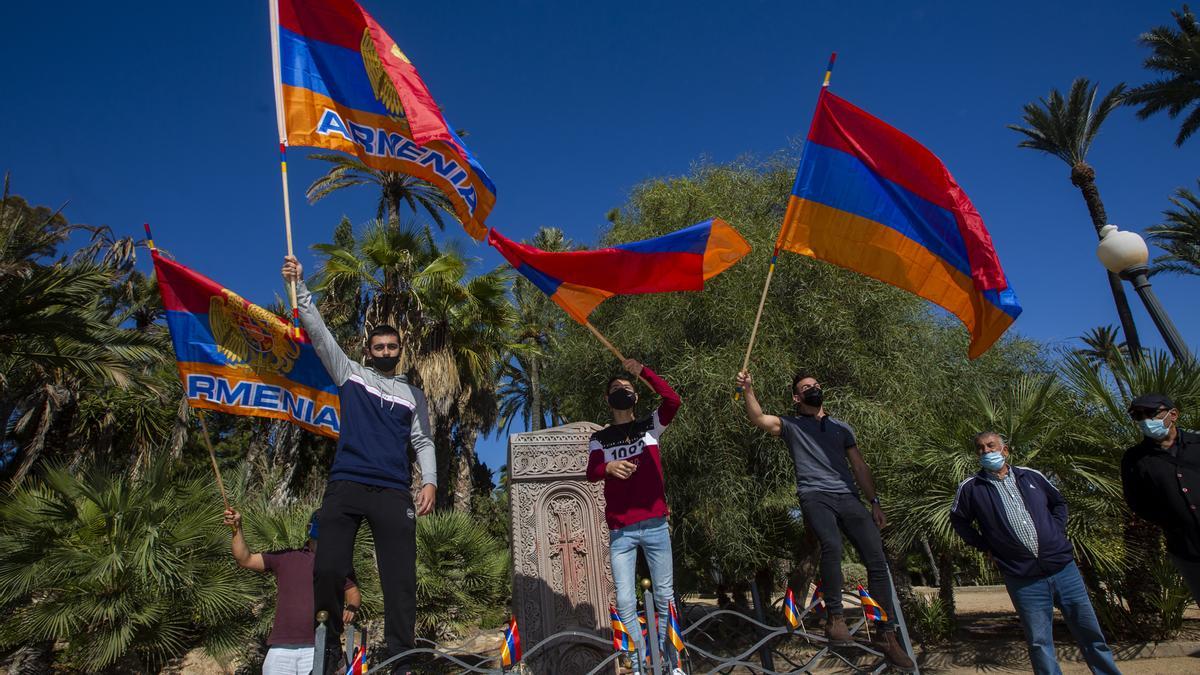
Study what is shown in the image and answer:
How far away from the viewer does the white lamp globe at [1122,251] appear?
22.1 feet

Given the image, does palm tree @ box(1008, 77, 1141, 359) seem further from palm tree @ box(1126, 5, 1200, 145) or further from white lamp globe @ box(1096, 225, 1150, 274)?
white lamp globe @ box(1096, 225, 1150, 274)

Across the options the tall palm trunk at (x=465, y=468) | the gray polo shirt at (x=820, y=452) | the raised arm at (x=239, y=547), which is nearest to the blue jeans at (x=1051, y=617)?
the gray polo shirt at (x=820, y=452)

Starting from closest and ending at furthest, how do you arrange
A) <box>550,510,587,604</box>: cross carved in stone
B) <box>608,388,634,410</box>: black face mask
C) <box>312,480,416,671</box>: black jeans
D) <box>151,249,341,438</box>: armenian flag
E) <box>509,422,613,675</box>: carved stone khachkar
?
<box>312,480,416,671</box>: black jeans → <box>608,388,634,410</box>: black face mask → <box>151,249,341,438</box>: armenian flag → <box>509,422,613,675</box>: carved stone khachkar → <box>550,510,587,604</box>: cross carved in stone

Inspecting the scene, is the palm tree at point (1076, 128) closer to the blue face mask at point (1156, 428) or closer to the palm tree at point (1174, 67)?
the palm tree at point (1174, 67)

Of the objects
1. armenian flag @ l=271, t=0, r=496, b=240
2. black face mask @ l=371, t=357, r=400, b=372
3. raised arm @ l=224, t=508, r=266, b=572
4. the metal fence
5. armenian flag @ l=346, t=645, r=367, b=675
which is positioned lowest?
the metal fence

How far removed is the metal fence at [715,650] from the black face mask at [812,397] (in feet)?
4.18

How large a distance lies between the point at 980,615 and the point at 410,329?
1303 centimetres

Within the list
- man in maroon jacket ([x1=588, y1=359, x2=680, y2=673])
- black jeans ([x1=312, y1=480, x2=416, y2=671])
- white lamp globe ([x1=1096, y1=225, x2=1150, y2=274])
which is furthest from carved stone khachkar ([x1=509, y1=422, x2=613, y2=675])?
white lamp globe ([x1=1096, y1=225, x2=1150, y2=274])

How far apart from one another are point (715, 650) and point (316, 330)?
1007 centimetres

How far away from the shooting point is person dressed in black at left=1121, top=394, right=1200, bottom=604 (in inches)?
154

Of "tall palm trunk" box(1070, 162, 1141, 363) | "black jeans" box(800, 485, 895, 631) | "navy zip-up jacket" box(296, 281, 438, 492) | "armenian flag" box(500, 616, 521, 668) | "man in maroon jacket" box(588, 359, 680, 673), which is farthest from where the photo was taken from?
"tall palm trunk" box(1070, 162, 1141, 363)

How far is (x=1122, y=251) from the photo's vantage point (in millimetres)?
6789

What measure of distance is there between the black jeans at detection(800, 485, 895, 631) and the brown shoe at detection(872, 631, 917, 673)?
14cm

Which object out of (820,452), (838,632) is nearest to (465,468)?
(820,452)
